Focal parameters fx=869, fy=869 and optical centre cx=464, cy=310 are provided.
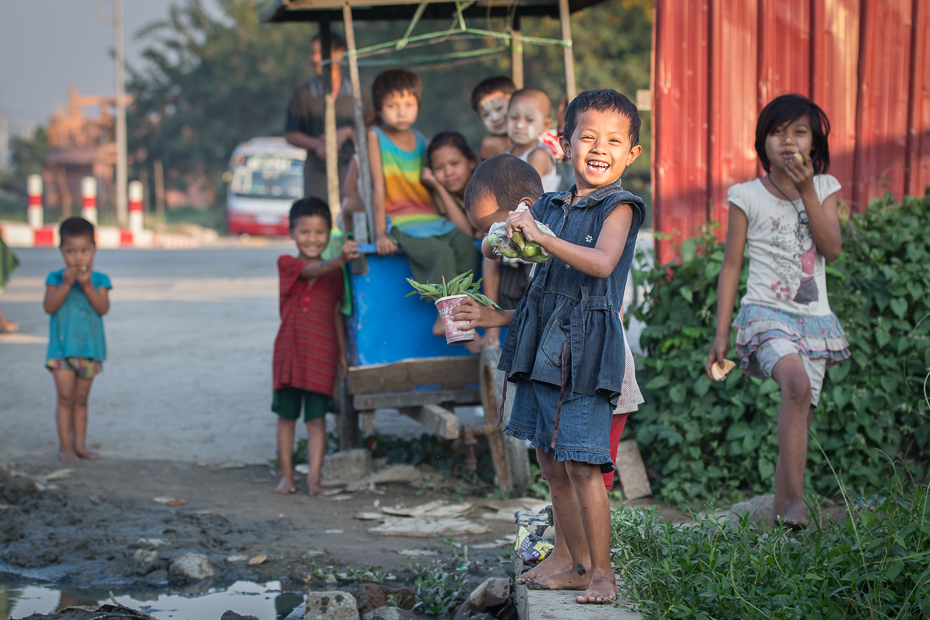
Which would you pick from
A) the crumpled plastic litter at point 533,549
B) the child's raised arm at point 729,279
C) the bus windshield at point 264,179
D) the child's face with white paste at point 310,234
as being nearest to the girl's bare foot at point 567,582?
the crumpled plastic litter at point 533,549

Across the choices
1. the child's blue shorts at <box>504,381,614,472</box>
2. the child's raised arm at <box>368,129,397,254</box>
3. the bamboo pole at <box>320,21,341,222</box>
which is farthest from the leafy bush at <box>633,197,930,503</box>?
the bamboo pole at <box>320,21,341,222</box>

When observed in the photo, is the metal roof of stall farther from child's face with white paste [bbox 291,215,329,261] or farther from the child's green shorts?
the child's green shorts

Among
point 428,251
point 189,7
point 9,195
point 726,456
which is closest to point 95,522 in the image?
point 428,251

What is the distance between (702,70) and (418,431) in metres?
3.11

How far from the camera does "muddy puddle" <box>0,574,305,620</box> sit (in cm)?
332

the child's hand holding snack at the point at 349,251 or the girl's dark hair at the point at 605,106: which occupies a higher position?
the girl's dark hair at the point at 605,106

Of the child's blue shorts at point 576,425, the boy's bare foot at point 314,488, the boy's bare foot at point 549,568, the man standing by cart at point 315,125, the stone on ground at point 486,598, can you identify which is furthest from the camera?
the man standing by cart at point 315,125

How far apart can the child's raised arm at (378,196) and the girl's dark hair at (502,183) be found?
1.93m

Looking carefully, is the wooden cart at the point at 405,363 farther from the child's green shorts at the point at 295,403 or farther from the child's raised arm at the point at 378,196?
the child's green shorts at the point at 295,403

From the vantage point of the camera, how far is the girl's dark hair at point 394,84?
5.04m

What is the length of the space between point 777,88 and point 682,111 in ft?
2.06

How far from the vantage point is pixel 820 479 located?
4.39 meters

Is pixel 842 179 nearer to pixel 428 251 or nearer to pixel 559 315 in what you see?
pixel 428 251

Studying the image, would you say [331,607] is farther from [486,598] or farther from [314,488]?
[314,488]
